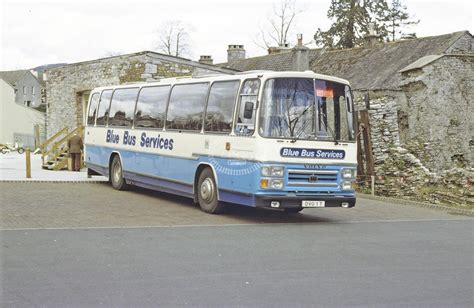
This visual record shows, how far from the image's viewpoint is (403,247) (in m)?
11.4

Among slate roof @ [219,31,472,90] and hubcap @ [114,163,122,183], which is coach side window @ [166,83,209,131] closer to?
hubcap @ [114,163,122,183]

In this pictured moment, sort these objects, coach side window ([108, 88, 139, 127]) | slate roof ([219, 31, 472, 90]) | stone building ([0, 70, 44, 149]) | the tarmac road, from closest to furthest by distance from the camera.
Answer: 1. the tarmac road
2. coach side window ([108, 88, 139, 127])
3. slate roof ([219, 31, 472, 90])
4. stone building ([0, 70, 44, 149])

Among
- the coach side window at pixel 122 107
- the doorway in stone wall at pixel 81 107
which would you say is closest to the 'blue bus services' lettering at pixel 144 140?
the coach side window at pixel 122 107

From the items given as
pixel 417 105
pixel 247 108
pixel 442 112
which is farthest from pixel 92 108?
pixel 442 112

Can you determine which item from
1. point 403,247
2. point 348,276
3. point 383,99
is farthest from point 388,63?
point 348,276

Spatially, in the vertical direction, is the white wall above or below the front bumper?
above

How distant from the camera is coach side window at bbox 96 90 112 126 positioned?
21.6 metres

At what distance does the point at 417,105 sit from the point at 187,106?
47.2 feet

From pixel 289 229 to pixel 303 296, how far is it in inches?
229

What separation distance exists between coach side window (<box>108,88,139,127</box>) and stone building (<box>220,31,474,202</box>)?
769 centimetres

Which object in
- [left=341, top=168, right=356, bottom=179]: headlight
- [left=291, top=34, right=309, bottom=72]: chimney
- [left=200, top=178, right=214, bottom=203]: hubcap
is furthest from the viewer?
[left=291, top=34, right=309, bottom=72]: chimney

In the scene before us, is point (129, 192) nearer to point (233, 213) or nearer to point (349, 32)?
point (233, 213)

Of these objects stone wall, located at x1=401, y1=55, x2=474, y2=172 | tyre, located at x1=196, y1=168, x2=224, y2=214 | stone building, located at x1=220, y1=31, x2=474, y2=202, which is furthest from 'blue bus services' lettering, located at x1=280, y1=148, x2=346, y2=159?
stone wall, located at x1=401, y1=55, x2=474, y2=172

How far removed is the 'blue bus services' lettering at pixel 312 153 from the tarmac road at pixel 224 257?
1.42m
